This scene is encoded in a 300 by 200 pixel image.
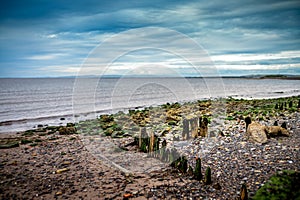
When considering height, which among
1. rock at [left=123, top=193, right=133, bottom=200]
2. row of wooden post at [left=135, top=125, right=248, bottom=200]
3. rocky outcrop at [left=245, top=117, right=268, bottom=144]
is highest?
rocky outcrop at [left=245, top=117, right=268, bottom=144]

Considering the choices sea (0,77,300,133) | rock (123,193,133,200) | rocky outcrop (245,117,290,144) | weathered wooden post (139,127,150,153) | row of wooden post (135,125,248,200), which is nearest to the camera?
rock (123,193,133,200)

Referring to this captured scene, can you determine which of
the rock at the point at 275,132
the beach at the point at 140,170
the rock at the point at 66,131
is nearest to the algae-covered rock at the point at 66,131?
the rock at the point at 66,131

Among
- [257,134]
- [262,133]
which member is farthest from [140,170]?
[262,133]

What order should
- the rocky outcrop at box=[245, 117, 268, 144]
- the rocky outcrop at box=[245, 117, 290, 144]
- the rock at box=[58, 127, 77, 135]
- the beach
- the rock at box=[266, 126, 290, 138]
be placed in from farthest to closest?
the rock at box=[58, 127, 77, 135], the rock at box=[266, 126, 290, 138], the rocky outcrop at box=[245, 117, 290, 144], the rocky outcrop at box=[245, 117, 268, 144], the beach

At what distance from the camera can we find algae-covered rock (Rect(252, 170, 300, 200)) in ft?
12.4

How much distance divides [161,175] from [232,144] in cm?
366

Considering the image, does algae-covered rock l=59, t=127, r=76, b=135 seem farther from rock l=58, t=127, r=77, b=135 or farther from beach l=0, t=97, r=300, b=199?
beach l=0, t=97, r=300, b=199

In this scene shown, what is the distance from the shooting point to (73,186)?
695 cm

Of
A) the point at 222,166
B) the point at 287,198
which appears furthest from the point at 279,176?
the point at 222,166

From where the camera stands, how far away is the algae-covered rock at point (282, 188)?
3.79 metres

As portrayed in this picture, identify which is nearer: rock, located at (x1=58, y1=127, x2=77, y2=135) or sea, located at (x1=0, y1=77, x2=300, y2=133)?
rock, located at (x1=58, y1=127, x2=77, y2=135)

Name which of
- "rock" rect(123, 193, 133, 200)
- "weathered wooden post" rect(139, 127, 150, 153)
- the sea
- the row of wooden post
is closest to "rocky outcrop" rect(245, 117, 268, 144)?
the row of wooden post

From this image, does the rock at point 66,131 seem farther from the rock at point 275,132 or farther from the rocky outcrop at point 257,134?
the rock at point 275,132

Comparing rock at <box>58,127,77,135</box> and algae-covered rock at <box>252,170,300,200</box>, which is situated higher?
algae-covered rock at <box>252,170,300,200</box>
